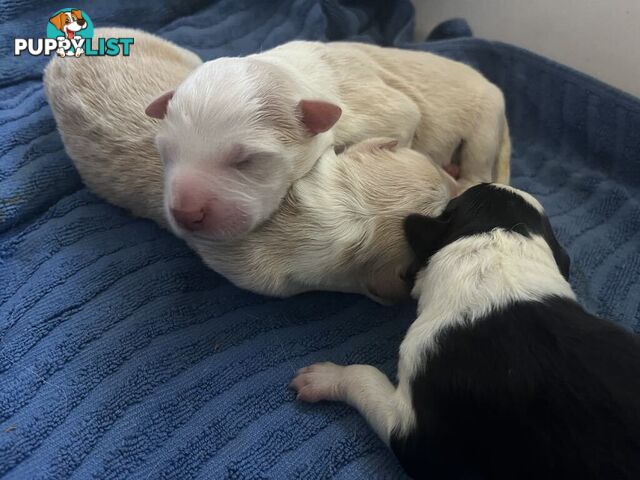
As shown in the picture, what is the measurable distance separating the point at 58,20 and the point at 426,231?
7.11ft

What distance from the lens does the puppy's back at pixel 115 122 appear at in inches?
83.4

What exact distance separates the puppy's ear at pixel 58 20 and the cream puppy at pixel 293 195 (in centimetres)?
76

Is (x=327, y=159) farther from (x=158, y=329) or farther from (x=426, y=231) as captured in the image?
(x=158, y=329)

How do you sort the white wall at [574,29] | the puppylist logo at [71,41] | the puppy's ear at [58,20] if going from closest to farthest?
the puppylist logo at [71,41] → the puppy's ear at [58,20] → the white wall at [574,29]

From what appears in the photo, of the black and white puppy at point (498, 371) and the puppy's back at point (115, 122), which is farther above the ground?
the puppy's back at point (115, 122)

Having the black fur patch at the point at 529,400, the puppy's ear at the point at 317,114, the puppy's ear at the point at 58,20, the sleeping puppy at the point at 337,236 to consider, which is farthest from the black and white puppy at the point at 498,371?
the puppy's ear at the point at 58,20

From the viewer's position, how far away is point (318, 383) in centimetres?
187

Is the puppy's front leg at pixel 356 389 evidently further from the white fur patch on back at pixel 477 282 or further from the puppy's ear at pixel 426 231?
the puppy's ear at pixel 426 231

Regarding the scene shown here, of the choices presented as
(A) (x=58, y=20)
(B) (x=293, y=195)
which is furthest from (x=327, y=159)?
(A) (x=58, y=20)

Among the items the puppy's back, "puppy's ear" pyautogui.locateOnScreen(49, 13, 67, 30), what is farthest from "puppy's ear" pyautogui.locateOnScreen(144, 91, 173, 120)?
"puppy's ear" pyautogui.locateOnScreen(49, 13, 67, 30)

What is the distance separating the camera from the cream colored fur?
198 cm

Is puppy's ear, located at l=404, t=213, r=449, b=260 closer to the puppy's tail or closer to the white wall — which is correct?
the puppy's tail

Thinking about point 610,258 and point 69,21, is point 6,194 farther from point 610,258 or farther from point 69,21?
point 610,258

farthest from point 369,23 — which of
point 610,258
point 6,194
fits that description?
point 6,194
